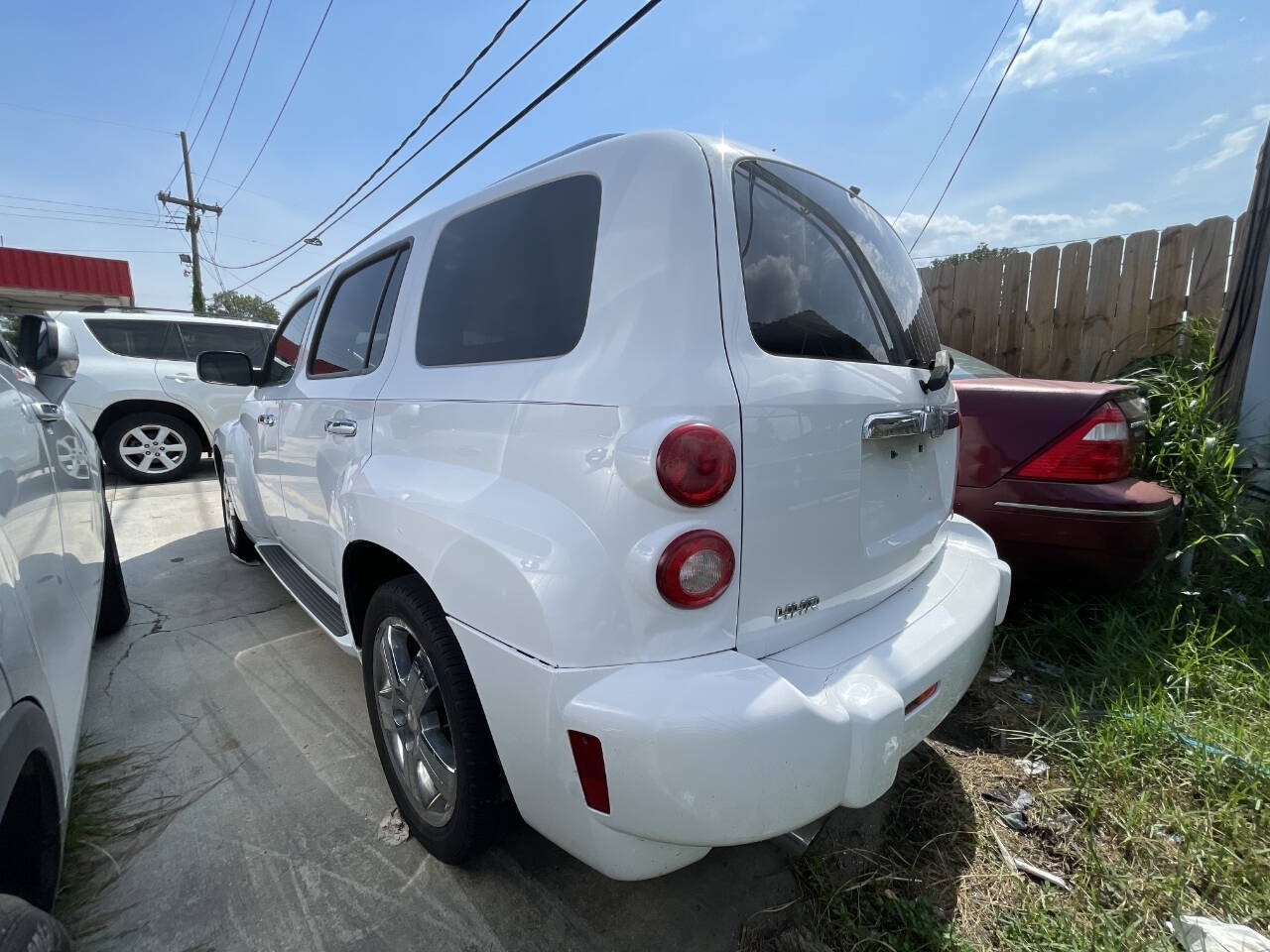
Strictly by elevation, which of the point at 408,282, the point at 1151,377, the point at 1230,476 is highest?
the point at 408,282

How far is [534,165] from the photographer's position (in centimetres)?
171

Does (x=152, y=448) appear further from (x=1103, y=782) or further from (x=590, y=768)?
(x=1103, y=782)

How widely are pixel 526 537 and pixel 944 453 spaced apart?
1.46 meters

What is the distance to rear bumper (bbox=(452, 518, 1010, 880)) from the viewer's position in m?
1.15

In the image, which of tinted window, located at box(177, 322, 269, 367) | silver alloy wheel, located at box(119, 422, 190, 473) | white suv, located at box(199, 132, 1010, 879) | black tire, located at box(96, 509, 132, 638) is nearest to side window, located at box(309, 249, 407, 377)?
white suv, located at box(199, 132, 1010, 879)

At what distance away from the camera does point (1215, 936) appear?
1420 millimetres

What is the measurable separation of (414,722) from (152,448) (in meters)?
6.99

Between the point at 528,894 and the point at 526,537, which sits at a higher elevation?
the point at 526,537

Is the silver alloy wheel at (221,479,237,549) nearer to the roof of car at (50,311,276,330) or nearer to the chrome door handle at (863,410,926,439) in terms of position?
the chrome door handle at (863,410,926,439)

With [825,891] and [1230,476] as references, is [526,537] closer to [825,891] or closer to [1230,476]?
[825,891]

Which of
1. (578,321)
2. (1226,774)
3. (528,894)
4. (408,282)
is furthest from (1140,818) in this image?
(408,282)

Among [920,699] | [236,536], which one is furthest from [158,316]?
[920,699]

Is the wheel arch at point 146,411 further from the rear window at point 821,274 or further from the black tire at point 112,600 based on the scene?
the rear window at point 821,274

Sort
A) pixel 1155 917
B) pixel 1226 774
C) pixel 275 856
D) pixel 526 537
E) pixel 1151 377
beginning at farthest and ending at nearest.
Result: pixel 1151 377 → pixel 1226 774 → pixel 275 856 → pixel 1155 917 → pixel 526 537
